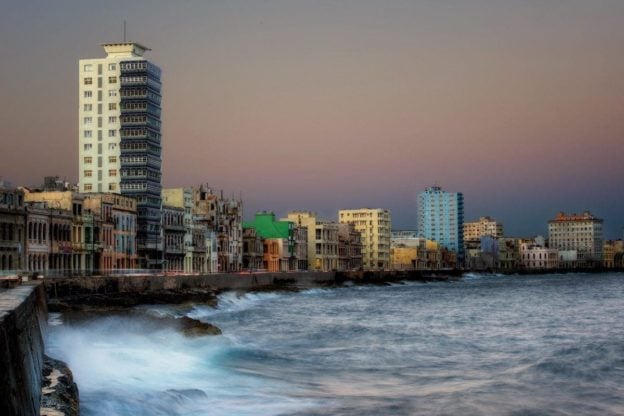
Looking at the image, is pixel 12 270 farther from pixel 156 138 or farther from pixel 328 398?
pixel 328 398

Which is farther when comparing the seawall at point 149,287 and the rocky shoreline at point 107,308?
the seawall at point 149,287

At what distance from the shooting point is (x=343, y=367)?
3841cm

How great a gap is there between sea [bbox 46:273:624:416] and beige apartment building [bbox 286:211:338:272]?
4970 inches

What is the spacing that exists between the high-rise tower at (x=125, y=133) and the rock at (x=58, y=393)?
92.1 m

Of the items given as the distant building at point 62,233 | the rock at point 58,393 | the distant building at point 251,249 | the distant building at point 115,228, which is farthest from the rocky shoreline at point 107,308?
the distant building at point 251,249

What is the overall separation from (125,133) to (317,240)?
76.3 m

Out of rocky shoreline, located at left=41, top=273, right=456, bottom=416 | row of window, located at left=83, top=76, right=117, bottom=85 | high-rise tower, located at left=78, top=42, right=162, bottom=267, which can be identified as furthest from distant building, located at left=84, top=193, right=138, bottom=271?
row of window, located at left=83, top=76, right=117, bottom=85

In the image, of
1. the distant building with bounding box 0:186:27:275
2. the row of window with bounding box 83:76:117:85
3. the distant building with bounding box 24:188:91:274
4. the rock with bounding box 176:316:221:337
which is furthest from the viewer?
the row of window with bounding box 83:76:117:85

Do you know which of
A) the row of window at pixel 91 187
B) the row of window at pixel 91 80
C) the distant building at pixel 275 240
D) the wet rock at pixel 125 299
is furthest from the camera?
the distant building at pixel 275 240

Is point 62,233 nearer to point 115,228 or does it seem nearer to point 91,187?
point 115,228

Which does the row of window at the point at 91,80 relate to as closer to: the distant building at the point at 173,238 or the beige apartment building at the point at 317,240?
the distant building at the point at 173,238

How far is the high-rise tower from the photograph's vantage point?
391 ft

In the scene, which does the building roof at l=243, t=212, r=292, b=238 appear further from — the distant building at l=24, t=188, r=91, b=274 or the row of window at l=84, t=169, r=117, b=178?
the distant building at l=24, t=188, r=91, b=274

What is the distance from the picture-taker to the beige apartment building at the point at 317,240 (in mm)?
191500
